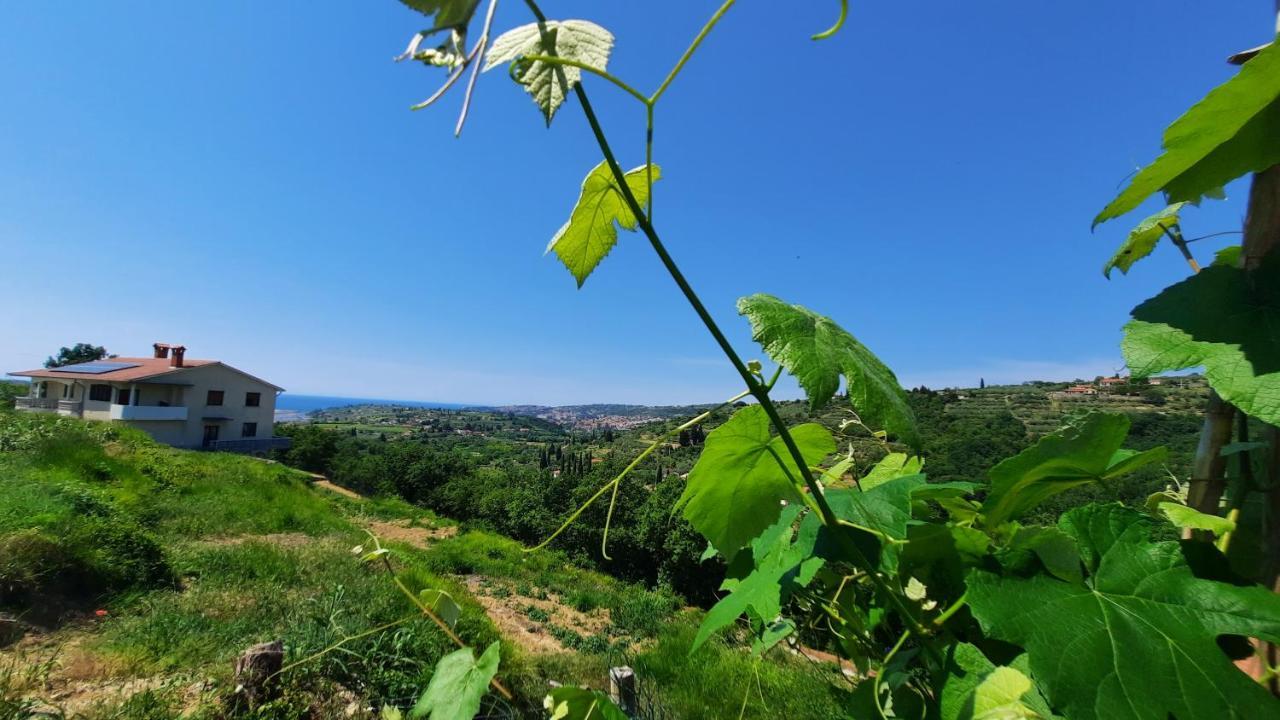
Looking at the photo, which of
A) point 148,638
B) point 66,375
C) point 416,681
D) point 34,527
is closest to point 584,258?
point 416,681

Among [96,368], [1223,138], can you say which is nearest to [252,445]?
[96,368]

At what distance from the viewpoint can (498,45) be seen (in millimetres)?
262

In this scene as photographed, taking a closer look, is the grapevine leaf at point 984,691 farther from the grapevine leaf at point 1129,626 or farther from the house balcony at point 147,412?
the house balcony at point 147,412

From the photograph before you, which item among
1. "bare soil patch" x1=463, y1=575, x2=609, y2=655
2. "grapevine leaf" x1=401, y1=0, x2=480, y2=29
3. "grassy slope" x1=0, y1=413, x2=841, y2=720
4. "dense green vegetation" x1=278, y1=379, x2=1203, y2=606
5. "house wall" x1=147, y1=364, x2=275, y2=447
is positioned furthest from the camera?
"house wall" x1=147, y1=364, x2=275, y2=447

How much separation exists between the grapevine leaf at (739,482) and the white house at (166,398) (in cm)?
2412

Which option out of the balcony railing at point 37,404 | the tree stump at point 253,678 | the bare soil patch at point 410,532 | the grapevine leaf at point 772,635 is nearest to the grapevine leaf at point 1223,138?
the grapevine leaf at point 772,635

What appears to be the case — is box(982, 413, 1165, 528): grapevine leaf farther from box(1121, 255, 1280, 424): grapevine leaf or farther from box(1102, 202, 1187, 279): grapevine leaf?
box(1102, 202, 1187, 279): grapevine leaf

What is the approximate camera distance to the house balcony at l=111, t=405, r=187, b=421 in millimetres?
16922

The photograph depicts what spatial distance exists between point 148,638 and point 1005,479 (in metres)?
5.03

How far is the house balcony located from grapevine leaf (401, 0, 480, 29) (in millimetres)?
24220

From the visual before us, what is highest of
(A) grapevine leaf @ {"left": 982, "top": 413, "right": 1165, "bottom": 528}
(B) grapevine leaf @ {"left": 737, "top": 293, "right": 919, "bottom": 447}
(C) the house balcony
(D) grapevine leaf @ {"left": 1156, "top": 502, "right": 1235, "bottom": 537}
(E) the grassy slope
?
(B) grapevine leaf @ {"left": 737, "top": 293, "right": 919, "bottom": 447}

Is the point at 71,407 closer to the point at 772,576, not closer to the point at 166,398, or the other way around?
the point at 166,398

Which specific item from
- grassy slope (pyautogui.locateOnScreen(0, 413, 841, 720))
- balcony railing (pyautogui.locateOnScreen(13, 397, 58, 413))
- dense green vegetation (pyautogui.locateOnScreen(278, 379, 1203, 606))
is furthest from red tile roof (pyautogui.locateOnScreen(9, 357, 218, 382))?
grassy slope (pyautogui.locateOnScreen(0, 413, 841, 720))

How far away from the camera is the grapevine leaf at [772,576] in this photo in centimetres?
48
